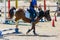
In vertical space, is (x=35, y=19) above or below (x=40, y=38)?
above

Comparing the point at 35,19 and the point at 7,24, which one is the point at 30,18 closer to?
the point at 35,19

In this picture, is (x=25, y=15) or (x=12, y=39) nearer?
(x=12, y=39)

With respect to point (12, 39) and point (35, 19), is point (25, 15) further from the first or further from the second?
point (12, 39)

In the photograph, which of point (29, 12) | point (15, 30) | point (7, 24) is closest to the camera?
point (29, 12)

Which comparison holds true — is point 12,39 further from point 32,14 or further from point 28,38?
point 32,14

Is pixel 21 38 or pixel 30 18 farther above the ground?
pixel 30 18

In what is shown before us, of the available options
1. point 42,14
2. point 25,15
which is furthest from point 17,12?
point 42,14

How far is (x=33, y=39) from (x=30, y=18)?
1.41 metres

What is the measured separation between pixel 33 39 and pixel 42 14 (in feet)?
4.65

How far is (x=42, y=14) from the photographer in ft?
37.1

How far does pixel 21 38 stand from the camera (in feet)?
35.3

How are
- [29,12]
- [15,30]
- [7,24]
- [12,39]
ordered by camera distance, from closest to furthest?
1. [12,39]
2. [29,12]
3. [15,30]
4. [7,24]

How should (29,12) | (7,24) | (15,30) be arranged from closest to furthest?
(29,12), (15,30), (7,24)

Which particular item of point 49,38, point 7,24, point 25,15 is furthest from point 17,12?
point 7,24
